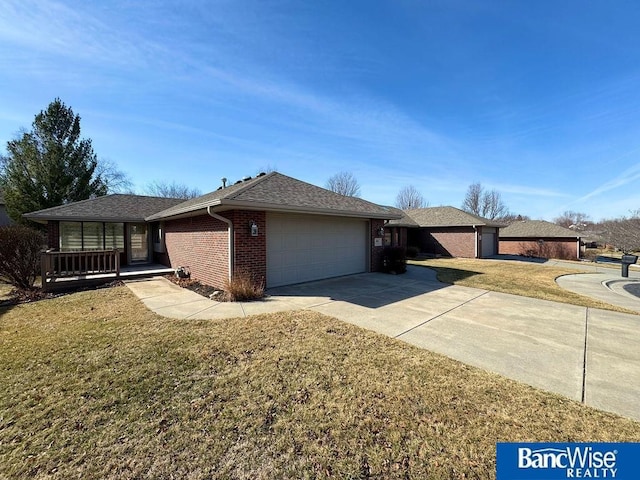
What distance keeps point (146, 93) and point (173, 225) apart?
5.52 m

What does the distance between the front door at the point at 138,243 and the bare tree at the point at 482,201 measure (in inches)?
2029

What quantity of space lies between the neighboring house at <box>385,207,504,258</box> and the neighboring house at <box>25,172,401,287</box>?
10.4m

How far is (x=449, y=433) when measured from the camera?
2.62 m

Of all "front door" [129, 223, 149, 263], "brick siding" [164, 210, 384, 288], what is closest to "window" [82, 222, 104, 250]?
"front door" [129, 223, 149, 263]

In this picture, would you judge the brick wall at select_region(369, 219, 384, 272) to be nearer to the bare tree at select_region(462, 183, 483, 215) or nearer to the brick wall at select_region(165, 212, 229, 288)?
the brick wall at select_region(165, 212, 229, 288)

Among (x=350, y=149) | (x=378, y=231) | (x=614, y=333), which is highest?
(x=350, y=149)

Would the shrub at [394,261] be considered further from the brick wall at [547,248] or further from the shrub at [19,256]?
the brick wall at [547,248]

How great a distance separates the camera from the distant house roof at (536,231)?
25.2 m

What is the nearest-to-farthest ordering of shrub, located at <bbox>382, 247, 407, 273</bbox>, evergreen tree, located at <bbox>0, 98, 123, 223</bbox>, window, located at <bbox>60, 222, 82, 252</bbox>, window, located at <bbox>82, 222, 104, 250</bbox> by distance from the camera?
shrub, located at <bbox>382, 247, 407, 273</bbox>, window, located at <bbox>60, 222, 82, 252</bbox>, window, located at <bbox>82, 222, 104, 250</bbox>, evergreen tree, located at <bbox>0, 98, 123, 223</bbox>

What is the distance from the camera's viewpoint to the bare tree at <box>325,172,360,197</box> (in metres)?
42.2

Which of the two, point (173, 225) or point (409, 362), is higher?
point (173, 225)

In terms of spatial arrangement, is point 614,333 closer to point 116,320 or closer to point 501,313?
point 501,313

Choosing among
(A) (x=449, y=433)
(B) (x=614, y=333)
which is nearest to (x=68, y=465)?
(A) (x=449, y=433)

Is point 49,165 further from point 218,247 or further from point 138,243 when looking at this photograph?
point 218,247
